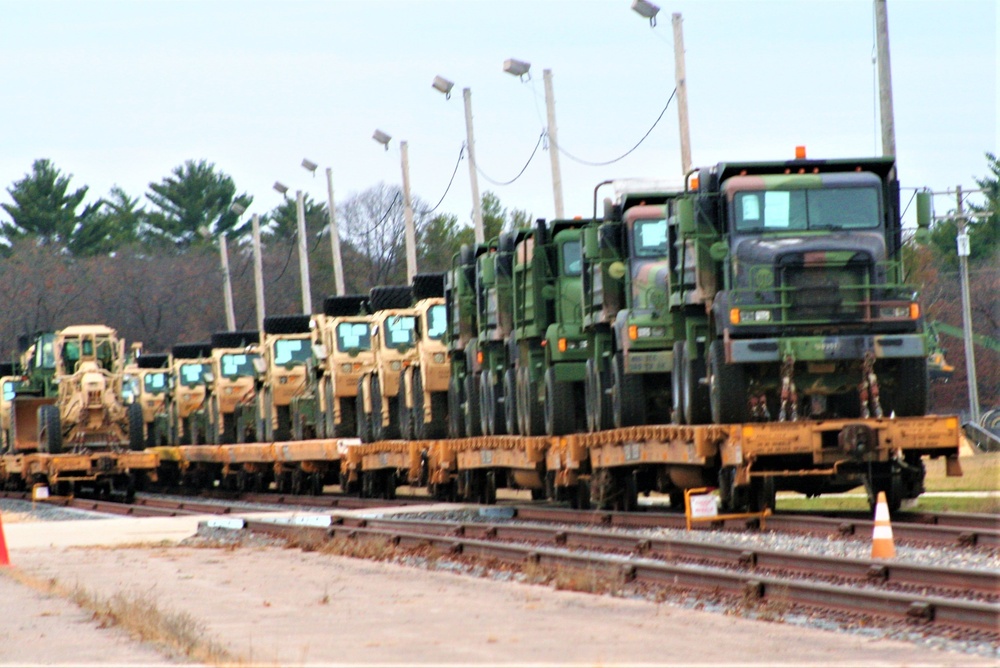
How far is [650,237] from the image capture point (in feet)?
71.1

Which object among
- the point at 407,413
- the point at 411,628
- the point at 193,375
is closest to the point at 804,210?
the point at 411,628

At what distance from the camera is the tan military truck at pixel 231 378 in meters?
44.0

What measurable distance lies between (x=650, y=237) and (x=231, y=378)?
24.1 meters

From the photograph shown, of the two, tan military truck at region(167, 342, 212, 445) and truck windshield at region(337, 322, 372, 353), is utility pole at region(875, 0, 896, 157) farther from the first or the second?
tan military truck at region(167, 342, 212, 445)

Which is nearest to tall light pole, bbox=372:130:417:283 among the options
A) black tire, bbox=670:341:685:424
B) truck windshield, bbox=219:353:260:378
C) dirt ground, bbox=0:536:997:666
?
truck windshield, bbox=219:353:260:378

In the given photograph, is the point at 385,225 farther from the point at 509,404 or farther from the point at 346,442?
the point at 509,404

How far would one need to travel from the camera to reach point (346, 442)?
33250mm

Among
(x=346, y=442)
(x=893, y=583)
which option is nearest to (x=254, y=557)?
(x=893, y=583)

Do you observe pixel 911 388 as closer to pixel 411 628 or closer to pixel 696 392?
pixel 696 392

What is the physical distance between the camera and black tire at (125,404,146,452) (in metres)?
39.1

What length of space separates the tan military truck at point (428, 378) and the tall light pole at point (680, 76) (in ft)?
14.3

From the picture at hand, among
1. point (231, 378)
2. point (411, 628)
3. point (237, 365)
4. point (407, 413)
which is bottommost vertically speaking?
point (411, 628)

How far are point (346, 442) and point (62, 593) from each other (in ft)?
60.9

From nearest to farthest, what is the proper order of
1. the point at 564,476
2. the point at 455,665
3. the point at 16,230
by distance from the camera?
1. the point at 455,665
2. the point at 564,476
3. the point at 16,230
